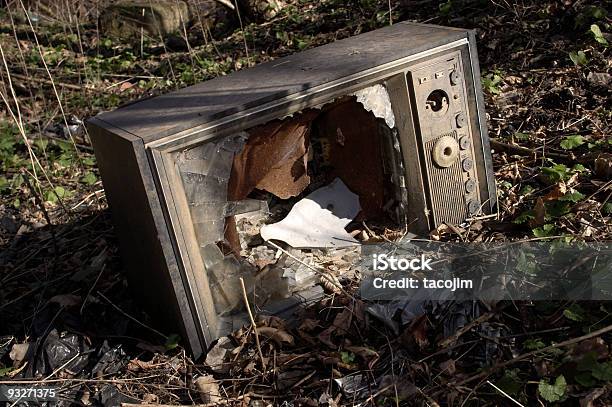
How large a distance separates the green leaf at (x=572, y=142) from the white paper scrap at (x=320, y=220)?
1.06m

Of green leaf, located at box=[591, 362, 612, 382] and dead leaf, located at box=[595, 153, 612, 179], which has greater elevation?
dead leaf, located at box=[595, 153, 612, 179]

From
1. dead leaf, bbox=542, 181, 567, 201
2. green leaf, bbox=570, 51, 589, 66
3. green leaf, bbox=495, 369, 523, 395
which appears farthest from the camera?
A: green leaf, bbox=570, 51, 589, 66

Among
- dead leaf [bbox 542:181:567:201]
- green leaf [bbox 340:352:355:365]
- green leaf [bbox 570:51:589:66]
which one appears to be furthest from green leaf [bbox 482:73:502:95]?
green leaf [bbox 340:352:355:365]

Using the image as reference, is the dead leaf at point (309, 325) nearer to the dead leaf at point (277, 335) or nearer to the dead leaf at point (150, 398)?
the dead leaf at point (277, 335)

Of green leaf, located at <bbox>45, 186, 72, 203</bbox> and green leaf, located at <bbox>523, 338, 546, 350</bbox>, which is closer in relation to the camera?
green leaf, located at <bbox>523, 338, 546, 350</bbox>

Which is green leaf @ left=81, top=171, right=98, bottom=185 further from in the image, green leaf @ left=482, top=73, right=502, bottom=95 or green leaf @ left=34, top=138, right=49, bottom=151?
green leaf @ left=482, top=73, right=502, bottom=95

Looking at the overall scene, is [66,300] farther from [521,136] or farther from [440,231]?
[521,136]

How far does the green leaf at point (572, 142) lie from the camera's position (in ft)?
11.5

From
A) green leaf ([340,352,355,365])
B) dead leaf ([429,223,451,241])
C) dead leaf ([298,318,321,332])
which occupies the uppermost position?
dead leaf ([429,223,451,241])

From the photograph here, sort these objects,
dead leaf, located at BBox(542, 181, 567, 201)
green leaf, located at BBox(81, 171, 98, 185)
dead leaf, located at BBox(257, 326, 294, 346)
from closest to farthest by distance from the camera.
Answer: dead leaf, located at BBox(257, 326, 294, 346), dead leaf, located at BBox(542, 181, 567, 201), green leaf, located at BBox(81, 171, 98, 185)

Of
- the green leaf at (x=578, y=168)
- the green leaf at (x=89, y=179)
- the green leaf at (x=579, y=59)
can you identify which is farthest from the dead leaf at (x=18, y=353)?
the green leaf at (x=579, y=59)

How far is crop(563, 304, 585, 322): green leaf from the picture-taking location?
2.49 metres

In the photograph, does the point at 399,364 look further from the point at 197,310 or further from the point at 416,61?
the point at 416,61

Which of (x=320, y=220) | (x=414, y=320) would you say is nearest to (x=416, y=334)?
(x=414, y=320)
